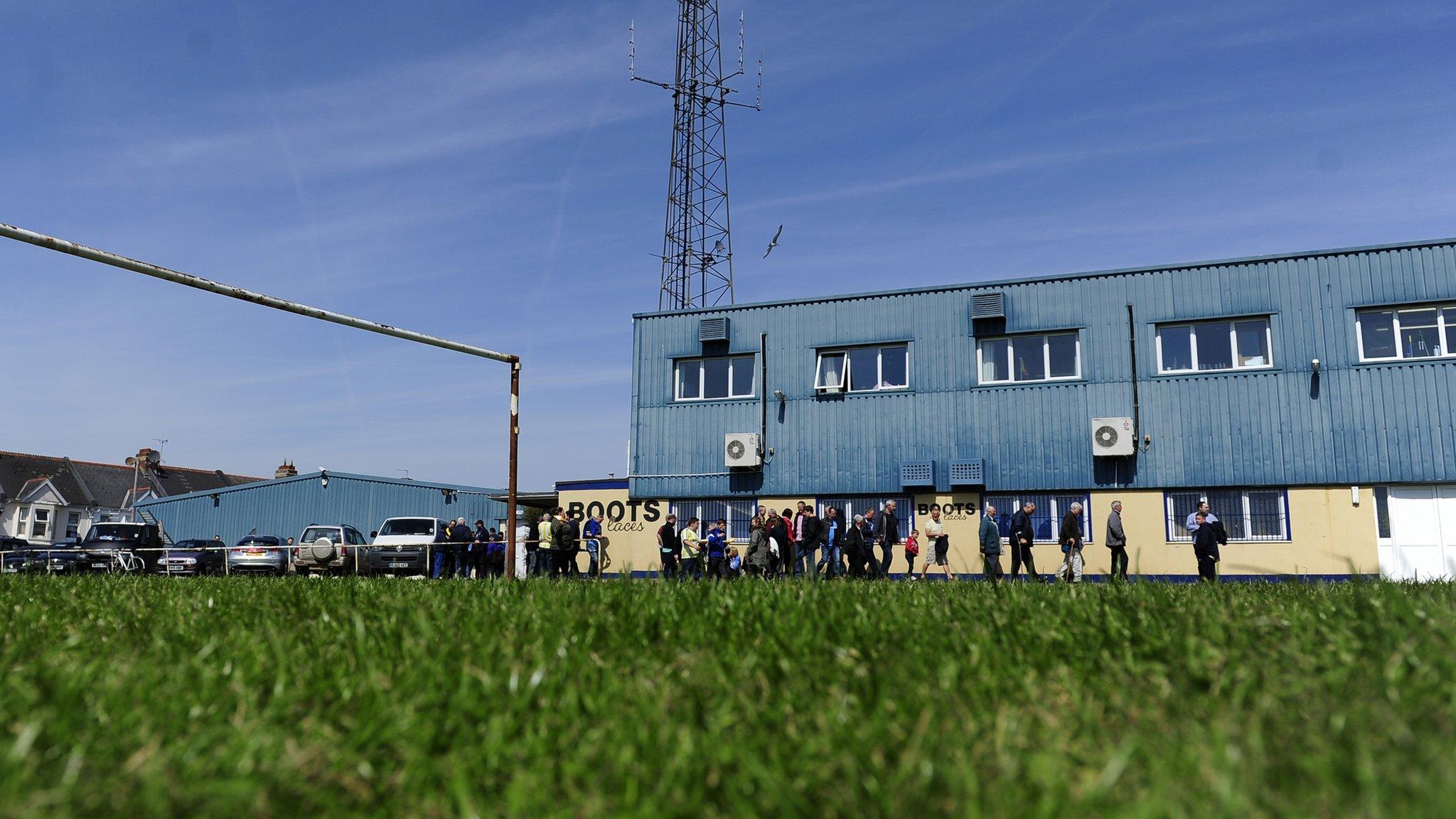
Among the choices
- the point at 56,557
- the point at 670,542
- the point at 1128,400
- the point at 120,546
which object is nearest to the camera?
the point at 670,542

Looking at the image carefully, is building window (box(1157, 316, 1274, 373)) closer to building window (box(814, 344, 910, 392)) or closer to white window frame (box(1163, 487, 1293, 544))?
white window frame (box(1163, 487, 1293, 544))

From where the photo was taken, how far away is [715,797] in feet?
7.36

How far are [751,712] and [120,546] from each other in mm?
37187

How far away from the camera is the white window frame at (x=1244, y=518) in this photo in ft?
76.2

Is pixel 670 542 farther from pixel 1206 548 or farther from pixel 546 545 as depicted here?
A: pixel 1206 548

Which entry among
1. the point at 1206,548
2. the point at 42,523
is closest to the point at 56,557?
the point at 1206,548

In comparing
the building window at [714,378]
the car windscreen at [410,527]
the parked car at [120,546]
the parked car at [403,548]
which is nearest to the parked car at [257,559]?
the parked car at [120,546]

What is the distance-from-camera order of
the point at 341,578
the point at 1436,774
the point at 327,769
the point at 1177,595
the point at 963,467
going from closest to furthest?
1. the point at 1436,774
2. the point at 327,769
3. the point at 1177,595
4. the point at 341,578
5. the point at 963,467

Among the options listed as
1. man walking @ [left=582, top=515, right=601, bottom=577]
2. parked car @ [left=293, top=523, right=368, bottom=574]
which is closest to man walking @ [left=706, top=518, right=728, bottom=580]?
man walking @ [left=582, top=515, right=601, bottom=577]

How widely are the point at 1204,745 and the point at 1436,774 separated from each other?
1.42 feet

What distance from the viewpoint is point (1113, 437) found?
24375 mm

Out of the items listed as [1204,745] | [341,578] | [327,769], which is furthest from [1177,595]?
[341,578]

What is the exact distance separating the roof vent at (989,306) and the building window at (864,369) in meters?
2.12

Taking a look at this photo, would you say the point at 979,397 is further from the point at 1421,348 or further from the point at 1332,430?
the point at 1421,348
